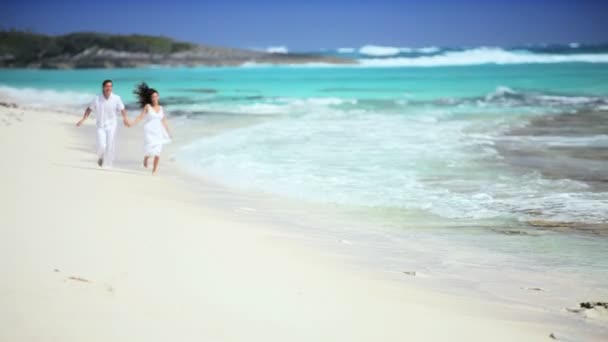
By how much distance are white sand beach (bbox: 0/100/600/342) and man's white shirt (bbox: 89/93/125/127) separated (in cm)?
371

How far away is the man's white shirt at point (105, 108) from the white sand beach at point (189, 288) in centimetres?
371

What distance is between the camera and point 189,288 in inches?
163

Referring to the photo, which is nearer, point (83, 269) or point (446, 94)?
point (83, 269)

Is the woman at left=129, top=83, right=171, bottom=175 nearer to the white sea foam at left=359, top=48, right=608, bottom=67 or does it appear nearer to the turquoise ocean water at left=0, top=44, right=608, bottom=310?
the turquoise ocean water at left=0, top=44, right=608, bottom=310

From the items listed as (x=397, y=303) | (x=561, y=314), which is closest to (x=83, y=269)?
(x=397, y=303)

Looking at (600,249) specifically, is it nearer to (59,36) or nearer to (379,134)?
(379,134)

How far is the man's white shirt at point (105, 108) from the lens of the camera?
10234 mm

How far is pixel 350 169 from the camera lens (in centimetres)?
1103

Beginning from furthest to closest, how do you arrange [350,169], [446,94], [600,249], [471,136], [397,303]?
[446,94]
[471,136]
[350,169]
[600,249]
[397,303]

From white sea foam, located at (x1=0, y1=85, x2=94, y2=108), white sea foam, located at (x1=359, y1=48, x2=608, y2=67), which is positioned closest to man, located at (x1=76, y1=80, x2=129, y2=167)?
white sea foam, located at (x1=0, y1=85, x2=94, y2=108)

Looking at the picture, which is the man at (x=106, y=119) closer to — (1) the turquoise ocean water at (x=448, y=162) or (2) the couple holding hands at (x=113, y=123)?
(2) the couple holding hands at (x=113, y=123)

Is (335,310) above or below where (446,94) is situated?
below

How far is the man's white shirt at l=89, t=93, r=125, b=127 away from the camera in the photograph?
33.6 feet

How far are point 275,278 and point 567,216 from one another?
4284mm
